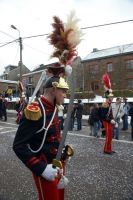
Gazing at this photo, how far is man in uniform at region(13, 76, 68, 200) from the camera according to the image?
2.84 metres

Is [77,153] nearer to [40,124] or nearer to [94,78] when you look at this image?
[40,124]

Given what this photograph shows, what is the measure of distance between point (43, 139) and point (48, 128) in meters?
0.12

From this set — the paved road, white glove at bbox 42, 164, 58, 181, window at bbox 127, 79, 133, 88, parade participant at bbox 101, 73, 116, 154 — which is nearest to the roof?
window at bbox 127, 79, 133, 88

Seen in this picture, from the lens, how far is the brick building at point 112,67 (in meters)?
40.5

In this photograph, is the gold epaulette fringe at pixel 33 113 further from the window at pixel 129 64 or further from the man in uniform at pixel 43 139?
the window at pixel 129 64

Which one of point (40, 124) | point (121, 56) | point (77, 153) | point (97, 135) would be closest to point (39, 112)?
point (40, 124)

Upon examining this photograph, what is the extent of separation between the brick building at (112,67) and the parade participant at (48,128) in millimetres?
35163

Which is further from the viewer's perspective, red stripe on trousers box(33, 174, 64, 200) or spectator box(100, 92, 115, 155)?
spectator box(100, 92, 115, 155)

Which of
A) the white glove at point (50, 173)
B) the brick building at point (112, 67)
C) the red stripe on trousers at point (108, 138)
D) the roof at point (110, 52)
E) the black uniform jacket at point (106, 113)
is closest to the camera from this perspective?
the white glove at point (50, 173)

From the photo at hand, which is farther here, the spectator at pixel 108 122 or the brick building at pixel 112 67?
the brick building at pixel 112 67

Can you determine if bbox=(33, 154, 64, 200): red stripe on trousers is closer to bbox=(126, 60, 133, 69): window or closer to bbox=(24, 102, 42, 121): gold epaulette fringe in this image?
bbox=(24, 102, 42, 121): gold epaulette fringe

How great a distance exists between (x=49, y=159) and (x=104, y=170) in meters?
4.21

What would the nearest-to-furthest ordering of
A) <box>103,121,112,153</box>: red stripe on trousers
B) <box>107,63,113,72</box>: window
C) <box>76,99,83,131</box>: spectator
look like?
<box>103,121,112,153</box>: red stripe on trousers
<box>76,99,83,131</box>: spectator
<box>107,63,113,72</box>: window

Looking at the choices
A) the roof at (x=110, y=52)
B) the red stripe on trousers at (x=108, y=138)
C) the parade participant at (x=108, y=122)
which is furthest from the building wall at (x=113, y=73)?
the red stripe on trousers at (x=108, y=138)
